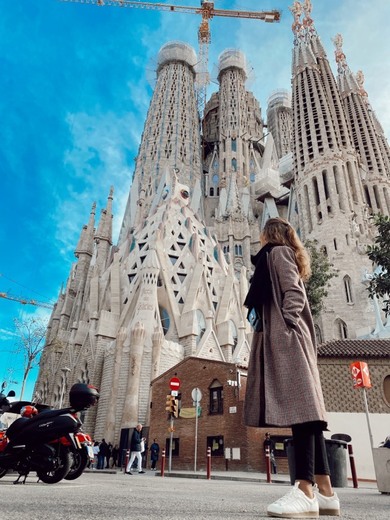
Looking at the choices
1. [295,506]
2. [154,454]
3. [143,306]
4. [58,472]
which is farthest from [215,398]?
[295,506]

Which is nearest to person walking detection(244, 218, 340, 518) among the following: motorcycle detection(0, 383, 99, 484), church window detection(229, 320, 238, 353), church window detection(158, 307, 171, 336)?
motorcycle detection(0, 383, 99, 484)

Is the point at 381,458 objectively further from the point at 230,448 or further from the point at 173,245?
the point at 173,245

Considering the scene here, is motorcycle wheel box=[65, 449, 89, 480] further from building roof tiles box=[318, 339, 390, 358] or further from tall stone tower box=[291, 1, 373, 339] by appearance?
tall stone tower box=[291, 1, 373, 339]

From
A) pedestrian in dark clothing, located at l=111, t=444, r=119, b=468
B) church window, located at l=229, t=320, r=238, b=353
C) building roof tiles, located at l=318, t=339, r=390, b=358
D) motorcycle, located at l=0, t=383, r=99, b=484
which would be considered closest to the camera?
motorcycle, located at l=0, t=383, r=99, b=484

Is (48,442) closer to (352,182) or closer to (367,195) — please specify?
(352,182)

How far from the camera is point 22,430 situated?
16.7ft

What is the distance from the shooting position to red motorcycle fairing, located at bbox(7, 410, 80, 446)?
4.98 m

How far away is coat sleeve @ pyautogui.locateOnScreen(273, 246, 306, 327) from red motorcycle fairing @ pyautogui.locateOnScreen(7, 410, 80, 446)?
11.7 ft

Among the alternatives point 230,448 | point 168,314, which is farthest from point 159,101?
point 230,448

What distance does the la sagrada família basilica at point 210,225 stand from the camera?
28.7 meters

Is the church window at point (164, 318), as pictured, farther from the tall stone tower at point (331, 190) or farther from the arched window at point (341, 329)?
the arched window at point (341, 329)

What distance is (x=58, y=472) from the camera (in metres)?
4.98

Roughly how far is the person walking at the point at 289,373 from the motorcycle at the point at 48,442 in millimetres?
3055

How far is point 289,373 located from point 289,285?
0.62 m
